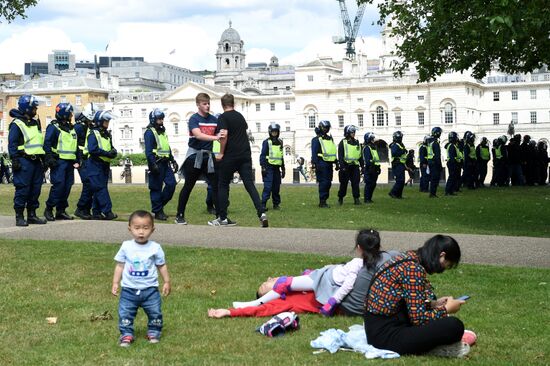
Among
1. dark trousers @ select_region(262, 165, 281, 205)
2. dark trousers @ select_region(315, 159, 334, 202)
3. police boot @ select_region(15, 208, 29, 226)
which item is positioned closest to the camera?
police boot @ select_region(15, 208, 29, 226)

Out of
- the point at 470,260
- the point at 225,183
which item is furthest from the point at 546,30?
the point at 470,260

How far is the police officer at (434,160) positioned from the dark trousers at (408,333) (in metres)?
21.3

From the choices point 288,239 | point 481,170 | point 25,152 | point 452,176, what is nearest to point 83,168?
point 25,152

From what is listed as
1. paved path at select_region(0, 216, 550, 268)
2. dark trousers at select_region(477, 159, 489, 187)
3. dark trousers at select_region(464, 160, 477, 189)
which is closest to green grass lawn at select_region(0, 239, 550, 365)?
paved path at select_region(0, 216, 550, 268)

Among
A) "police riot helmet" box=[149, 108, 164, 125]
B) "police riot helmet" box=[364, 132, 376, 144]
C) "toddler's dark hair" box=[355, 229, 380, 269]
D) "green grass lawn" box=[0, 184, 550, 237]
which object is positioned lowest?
"green grass lawn" box=[0, 184, 550, 237]

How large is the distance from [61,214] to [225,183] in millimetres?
3668

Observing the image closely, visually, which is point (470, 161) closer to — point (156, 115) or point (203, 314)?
point (156, 115)

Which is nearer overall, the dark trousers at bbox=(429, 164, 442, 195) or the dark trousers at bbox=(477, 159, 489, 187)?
the dark trousers at bbox=(429, 164, 442, 195)

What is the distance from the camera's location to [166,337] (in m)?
8.05

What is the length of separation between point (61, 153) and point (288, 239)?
5298mm

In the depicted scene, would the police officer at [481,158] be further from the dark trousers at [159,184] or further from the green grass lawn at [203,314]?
the green grass lawn at [203,314]

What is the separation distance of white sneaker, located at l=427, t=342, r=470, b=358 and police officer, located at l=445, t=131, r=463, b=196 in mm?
22917

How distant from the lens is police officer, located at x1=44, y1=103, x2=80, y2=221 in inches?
695

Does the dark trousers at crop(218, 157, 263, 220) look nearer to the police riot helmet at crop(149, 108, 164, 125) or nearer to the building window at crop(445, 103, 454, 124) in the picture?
the police riot helmet at crop(149, 108, 164, 125)
